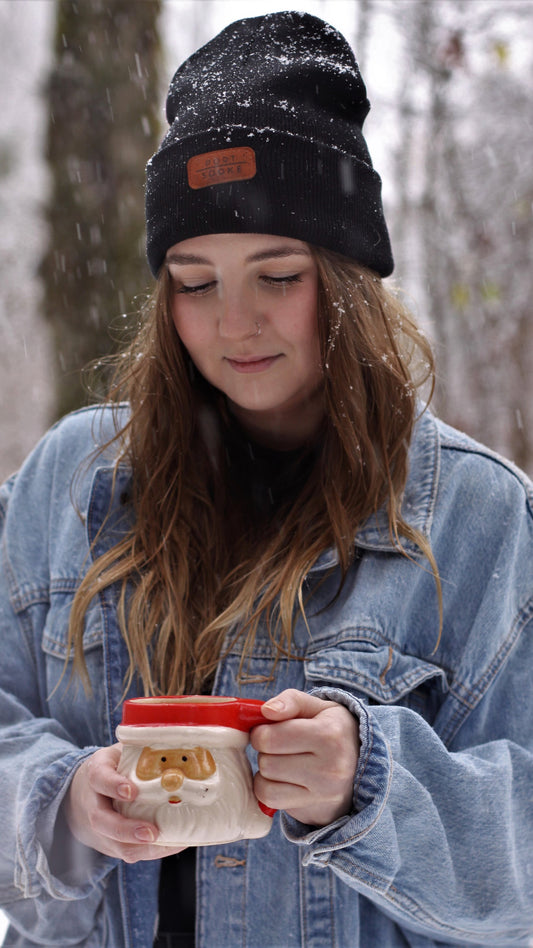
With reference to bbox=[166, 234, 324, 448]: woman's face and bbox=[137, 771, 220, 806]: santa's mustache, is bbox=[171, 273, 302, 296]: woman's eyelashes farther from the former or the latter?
bbox=[137, 771, 220, 806]: santa's mustache

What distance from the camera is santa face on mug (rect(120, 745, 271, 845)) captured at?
3.99 ft

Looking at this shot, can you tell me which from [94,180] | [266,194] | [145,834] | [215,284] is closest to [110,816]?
[145,834]

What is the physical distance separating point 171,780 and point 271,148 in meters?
1.15

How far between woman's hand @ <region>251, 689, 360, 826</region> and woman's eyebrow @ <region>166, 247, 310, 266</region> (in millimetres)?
811

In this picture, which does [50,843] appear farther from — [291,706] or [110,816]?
[291,706]

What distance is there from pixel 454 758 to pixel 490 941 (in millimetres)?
439

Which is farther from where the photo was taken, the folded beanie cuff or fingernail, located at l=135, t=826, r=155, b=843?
the folded beanie cuff

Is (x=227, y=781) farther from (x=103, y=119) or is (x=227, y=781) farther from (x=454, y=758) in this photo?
(x=103, y=119)

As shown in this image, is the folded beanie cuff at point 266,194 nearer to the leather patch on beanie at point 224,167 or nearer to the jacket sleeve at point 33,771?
the leather patch on beanie at point 224,167

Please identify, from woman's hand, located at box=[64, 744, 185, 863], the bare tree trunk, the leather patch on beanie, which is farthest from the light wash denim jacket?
the bare tree trunk

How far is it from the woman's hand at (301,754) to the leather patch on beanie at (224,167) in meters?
0.97

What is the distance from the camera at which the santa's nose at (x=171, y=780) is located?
121 cm

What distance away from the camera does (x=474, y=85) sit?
8.09 metres

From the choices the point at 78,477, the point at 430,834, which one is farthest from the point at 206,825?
the point at 78,477
